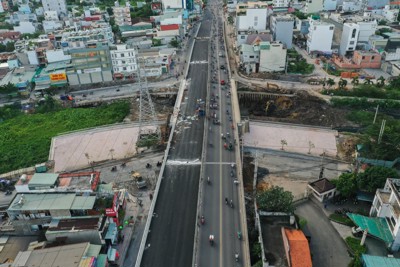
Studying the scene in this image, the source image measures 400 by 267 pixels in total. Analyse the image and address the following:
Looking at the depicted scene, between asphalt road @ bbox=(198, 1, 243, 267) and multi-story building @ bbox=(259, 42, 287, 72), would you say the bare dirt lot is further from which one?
asphalt road @ bbox=(198, 1, 243, 267)

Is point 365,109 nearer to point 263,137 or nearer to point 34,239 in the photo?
point 263,137

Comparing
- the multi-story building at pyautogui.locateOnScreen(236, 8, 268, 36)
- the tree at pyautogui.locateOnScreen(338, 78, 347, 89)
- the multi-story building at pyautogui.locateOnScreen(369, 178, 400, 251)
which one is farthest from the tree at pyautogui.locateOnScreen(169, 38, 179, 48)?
the multi-story building at pyautogui.locateOnScreen(369, 178, 400, 251)

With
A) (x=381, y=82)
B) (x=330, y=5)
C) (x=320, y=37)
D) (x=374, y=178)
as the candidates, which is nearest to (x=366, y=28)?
(x=320, y=37)

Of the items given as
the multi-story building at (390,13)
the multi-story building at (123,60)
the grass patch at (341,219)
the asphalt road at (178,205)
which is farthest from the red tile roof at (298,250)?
the multi-story building at (390,13)

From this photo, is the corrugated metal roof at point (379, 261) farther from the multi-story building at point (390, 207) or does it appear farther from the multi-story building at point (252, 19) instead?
the multi-story building at point (252, 19)

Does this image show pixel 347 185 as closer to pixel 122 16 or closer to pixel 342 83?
pixel 342 83

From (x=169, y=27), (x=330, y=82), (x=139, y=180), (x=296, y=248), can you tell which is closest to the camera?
(x=296, y=248)
